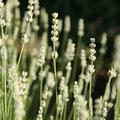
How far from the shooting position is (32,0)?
94 cm

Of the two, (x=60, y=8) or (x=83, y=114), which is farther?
(x=60, y=8)

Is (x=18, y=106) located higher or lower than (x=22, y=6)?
lower

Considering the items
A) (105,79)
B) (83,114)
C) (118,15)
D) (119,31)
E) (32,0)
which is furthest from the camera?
(118,15)

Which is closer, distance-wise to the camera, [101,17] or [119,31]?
[119,31]

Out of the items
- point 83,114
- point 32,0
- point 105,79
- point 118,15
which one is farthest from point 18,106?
point 118,15

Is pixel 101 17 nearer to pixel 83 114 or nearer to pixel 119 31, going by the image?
pixel 119 31

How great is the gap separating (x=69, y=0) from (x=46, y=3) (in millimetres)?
274

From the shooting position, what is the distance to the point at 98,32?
361 centimetres

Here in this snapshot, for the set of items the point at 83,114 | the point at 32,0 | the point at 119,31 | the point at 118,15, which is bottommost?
the point at 83,114

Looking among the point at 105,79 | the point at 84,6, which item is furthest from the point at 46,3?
the point at 105,79

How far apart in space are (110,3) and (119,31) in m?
0.53

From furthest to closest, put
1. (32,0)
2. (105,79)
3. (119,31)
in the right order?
(119,31)
(105,79)
(32,0)

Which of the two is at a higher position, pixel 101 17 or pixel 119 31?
pixel 101 17

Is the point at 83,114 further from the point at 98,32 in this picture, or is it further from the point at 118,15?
the point at 118,15
